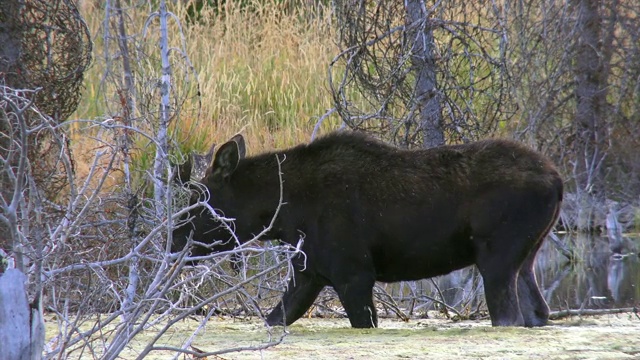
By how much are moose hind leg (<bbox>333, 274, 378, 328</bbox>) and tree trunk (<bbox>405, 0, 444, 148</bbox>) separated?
9.61 ft

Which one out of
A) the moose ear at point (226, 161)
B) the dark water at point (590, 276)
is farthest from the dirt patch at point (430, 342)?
the dark water at point (590, 276)

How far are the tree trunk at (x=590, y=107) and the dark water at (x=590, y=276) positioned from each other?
25.0 inches

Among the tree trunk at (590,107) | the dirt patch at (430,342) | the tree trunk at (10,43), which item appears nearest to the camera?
the dirt patch at (430,342)

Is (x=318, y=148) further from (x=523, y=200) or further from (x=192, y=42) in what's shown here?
(x=192, y=42)

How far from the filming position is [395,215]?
7.40 meters

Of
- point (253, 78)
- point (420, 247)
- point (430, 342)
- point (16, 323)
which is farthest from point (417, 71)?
point (253, 78)

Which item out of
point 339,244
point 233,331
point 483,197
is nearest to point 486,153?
point 483,197

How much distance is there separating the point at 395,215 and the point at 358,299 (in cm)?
62

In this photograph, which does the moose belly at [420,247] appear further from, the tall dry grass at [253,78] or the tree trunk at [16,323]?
the tall dry grass at [253,78]

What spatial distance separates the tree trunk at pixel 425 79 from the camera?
996 cm

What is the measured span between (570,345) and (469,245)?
1271 millimetres

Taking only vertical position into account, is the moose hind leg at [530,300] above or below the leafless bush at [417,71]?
below

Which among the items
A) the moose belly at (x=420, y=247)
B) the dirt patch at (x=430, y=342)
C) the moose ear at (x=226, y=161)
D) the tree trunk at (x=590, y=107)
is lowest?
the dirt patch at (x=430, y=342)

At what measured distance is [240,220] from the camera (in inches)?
312
